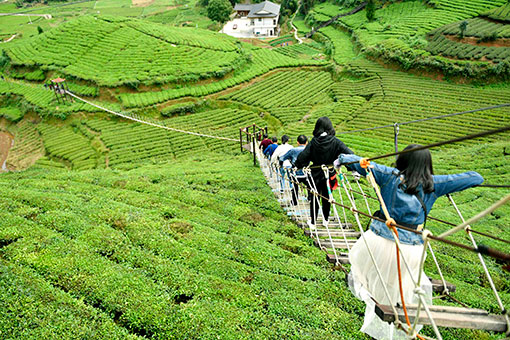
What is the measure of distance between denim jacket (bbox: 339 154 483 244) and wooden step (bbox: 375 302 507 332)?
0.69 m

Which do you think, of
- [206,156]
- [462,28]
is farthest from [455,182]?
[462,28]

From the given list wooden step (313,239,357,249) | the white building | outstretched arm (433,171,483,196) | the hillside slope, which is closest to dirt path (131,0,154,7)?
the white building

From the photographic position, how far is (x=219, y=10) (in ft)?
176

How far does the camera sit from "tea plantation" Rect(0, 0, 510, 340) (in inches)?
170

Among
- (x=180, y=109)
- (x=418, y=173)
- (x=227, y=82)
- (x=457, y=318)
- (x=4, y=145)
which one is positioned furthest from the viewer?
(x=227, y=82)

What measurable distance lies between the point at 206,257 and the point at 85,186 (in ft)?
18.5

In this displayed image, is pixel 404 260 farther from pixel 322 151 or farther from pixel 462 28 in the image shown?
pixel 462 28

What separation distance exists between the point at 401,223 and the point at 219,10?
5946 centimetres

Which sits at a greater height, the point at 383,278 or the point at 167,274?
the point at 383,278

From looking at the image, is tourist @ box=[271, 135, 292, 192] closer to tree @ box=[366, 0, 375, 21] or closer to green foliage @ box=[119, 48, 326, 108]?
green foliage @ box=[119, 48, 326, 108]

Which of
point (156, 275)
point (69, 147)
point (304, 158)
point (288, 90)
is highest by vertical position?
point (304, 158)

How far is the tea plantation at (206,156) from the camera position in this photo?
4328 mm

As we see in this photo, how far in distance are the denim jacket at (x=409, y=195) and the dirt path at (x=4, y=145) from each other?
2781 cm

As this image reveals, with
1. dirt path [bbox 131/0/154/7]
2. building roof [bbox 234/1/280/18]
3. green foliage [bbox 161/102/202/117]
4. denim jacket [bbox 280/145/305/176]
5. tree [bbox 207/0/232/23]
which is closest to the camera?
denim jacket [bbox 280/145/305/176]
